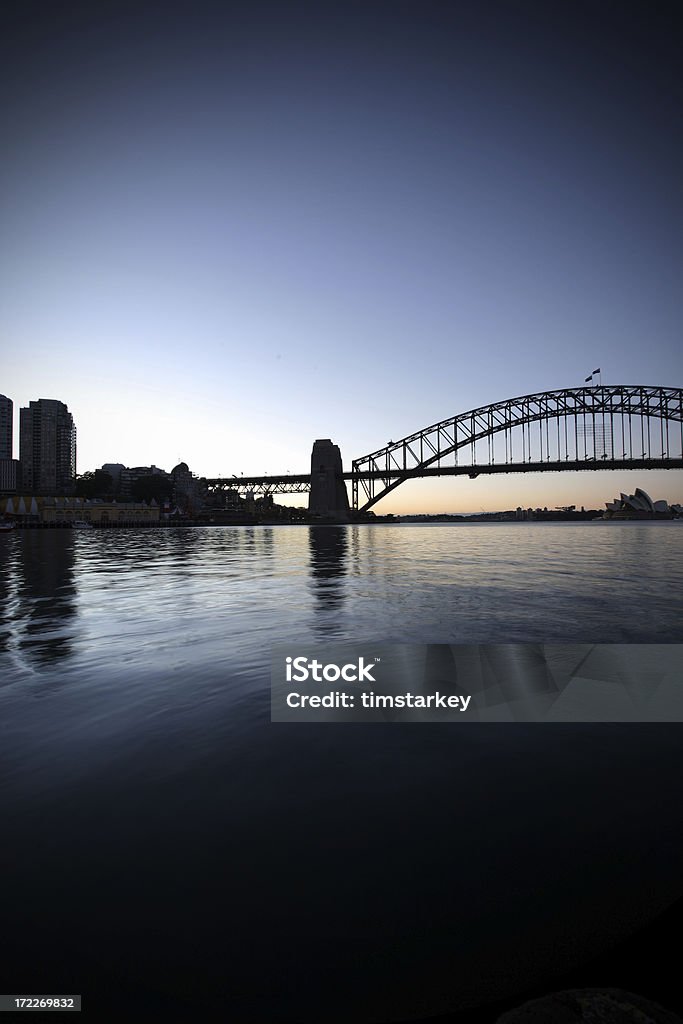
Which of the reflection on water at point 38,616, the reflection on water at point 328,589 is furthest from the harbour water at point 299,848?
the reflection on water at point 328,589

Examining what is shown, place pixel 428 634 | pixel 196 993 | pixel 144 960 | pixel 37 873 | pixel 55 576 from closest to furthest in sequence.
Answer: pixel 196 993 → pixel 144 960 → pixel 37 873 → pixel 428 634 → pixel 55 576

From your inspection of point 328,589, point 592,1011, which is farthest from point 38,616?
point 592,1011

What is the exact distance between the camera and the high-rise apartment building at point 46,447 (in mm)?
183125

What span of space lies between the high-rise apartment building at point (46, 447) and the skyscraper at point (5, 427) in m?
4.47

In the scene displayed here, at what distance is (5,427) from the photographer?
182 meters

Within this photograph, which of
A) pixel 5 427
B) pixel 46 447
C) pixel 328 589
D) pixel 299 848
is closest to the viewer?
pixel 299 848

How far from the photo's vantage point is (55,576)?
19516 millimetres

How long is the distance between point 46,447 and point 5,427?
13624mm

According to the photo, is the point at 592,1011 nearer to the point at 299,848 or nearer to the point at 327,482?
the point at 299,848

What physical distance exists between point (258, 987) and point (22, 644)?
7523 mm

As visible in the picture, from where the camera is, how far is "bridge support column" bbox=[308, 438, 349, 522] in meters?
96.8

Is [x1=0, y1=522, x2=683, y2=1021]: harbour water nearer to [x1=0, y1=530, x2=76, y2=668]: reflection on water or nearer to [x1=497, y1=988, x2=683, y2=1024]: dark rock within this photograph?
[x1=497, y1=988, x2=683, y2=1024]: dark rock

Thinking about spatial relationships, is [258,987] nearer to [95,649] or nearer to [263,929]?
[263,929]

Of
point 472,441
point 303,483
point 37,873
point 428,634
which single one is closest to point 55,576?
point 428,634
